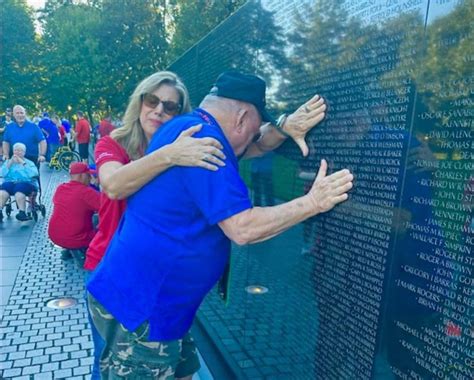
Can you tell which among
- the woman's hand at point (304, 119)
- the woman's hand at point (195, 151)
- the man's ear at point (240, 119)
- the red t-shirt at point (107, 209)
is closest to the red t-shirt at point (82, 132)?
the red t-shirt at point (107, 209)

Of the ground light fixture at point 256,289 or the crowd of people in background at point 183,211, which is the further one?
the ground light fixture at point 256,289

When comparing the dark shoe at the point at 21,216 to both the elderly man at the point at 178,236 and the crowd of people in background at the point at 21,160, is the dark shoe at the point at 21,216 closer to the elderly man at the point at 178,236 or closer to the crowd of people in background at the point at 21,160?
the crowd of people in background at the point at 21,160

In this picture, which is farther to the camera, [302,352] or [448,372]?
[302,352]

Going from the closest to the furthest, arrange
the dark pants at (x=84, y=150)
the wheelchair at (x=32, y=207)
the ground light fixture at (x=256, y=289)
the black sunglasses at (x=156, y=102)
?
1. the black sunglasses at (x=156, y=102)
2. the ground light fixture at (x=256, y=289)
3. the wheelchair at (x=32, y=207)
4. the dark pants at (x=84, y=150)

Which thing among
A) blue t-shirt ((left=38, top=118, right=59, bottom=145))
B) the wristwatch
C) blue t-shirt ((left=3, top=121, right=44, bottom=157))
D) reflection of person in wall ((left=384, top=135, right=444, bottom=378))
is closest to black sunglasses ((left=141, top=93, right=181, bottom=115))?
the wristwatch

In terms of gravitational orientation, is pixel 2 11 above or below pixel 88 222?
above

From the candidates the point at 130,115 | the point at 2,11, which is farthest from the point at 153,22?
the point at 130,115

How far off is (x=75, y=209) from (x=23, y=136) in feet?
14.9

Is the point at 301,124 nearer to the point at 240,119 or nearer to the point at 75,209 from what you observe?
the point at 240,119

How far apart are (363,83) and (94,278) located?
169 centimetres

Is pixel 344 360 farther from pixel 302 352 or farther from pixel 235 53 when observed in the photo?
pixel 235 53

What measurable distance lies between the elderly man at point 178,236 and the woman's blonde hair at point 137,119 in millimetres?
643

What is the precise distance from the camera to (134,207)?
208cm

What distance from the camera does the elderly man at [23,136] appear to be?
29.1 feet
